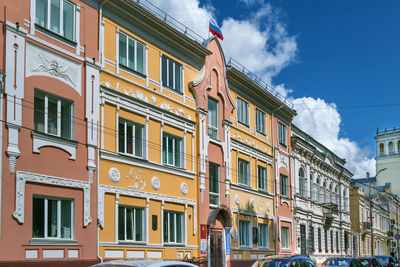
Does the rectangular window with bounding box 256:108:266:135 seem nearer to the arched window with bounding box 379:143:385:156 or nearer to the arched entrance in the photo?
the arched entrance

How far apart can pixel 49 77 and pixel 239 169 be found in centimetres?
1619

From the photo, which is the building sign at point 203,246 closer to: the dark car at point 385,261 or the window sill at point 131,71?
the window sill at point 131,71

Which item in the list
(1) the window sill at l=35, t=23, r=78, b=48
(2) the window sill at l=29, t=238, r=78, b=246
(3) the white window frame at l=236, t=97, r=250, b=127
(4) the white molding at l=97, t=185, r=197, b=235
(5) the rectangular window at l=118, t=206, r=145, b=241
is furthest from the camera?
(3) the white window frame at l=236, t=97, r=250, b=127

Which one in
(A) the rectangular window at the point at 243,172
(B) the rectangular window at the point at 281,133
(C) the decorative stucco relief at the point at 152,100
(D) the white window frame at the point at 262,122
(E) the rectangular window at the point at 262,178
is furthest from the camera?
(B) the rectangular window at the point at 281,133

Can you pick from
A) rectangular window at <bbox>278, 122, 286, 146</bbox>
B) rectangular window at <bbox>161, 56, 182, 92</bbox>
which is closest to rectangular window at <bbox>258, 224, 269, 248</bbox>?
rectangular window at <bbox>278, 122, 286, 146</bbox>

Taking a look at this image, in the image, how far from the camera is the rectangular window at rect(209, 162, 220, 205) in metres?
28.6

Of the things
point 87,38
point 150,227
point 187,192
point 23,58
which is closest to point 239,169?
point 187,192

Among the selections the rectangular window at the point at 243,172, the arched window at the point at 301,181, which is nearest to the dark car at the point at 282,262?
the rectangular window at the point at 243,172

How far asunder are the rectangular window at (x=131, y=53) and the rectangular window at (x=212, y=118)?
6.35m

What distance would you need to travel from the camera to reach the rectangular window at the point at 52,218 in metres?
17.7

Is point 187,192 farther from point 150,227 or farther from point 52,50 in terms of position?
point 52,50

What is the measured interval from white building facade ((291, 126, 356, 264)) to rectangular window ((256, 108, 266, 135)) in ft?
16.8

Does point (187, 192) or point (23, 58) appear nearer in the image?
point (23, 58)

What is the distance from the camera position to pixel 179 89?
2642cm
